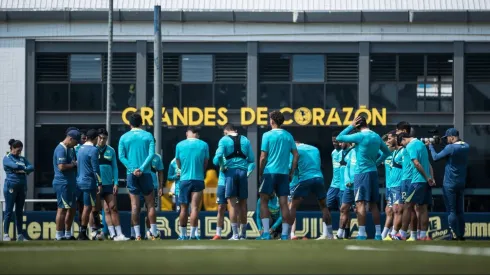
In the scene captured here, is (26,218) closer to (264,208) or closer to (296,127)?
(264,208)

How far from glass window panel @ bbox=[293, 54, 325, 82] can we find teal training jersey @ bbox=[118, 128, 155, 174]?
82.0 feet

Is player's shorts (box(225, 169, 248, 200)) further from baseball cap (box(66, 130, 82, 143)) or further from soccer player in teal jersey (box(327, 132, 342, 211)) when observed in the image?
soccer player in teal jersey (box(327, 132, 342, 211))

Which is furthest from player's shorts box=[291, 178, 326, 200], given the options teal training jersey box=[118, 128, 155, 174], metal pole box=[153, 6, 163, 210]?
metal pole box=[153, 6, 163, 210]

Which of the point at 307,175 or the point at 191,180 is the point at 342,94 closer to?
the point at 307,175

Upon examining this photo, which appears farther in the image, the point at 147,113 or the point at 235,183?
the point at 147,113

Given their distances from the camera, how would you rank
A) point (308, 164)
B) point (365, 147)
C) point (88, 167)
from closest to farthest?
point (365, 147)
point (88, 167)
point (308, 164)

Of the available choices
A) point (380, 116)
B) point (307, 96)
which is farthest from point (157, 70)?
point (380, 116)

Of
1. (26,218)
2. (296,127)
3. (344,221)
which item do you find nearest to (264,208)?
(344,221)

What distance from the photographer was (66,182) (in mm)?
20812

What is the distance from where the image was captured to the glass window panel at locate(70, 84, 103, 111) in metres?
44.4

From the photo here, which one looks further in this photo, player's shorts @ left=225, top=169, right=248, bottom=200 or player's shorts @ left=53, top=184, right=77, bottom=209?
player's shorts @ left=53, top=184, right=77, bottom=209

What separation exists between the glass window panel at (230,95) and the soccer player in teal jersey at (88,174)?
23.6 metres

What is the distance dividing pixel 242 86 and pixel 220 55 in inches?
54.3

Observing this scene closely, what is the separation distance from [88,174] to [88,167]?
12 cm
